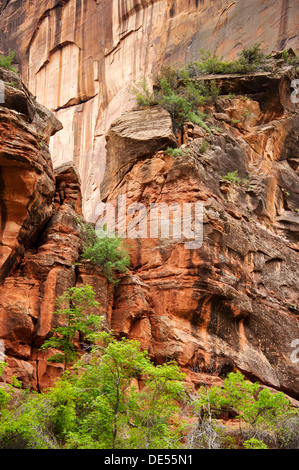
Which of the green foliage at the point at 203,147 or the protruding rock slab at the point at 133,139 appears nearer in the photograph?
the protruding rock slab at the point at 133,139

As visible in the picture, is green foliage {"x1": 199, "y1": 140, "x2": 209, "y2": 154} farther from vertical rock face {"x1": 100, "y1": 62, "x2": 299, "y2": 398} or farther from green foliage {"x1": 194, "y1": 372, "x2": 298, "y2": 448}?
green foliage {"x1": 194, "y1": 372, "x2": 298, "y2": 448}

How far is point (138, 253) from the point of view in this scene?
21469 millimetres

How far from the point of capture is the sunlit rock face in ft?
118

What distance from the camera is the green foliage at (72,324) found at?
1673 cm

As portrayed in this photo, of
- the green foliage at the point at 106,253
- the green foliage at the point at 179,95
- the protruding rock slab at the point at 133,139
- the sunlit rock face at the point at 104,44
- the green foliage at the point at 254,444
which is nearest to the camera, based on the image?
the green foliage at the point at 254,444

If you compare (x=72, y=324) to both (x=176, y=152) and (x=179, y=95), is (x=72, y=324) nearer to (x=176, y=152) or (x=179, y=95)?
(x=176, y=152)

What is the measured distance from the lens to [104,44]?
4078 cm

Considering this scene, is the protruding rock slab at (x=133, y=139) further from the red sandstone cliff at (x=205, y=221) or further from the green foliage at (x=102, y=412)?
the green foliage at (x=102, y=412)

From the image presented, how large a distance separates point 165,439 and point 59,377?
A: 4.31m

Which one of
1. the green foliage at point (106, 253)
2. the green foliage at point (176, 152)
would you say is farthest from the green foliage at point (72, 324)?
the green foliage at point (176, 152)

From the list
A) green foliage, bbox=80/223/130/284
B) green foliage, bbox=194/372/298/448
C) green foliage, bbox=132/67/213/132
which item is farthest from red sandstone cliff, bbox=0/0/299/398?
green foliage, bbox=194/372/298/448

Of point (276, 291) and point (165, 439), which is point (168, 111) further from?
point (165, 439)

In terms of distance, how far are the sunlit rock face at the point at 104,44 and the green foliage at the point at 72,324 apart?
635 inches

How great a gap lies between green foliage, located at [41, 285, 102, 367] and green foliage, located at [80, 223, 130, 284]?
2.06 m
